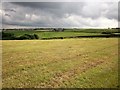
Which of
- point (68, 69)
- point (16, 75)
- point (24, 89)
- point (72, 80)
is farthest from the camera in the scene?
point (68, 69)

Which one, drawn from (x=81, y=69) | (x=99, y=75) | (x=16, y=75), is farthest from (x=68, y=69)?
(x=16, y=75)

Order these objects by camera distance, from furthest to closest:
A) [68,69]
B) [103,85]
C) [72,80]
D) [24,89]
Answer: [68,69], [72,80], [103,85], [24,89]

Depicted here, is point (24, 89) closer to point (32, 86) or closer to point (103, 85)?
point (32, 86)

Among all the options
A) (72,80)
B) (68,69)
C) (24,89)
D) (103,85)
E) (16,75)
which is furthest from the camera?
(68,69)

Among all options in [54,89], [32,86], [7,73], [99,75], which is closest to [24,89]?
[32,86]

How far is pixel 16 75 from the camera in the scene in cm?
1905

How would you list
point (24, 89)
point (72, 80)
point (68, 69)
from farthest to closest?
point (68, 69), point (72, 80), point (24, 89)

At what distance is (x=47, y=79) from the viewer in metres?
17.6

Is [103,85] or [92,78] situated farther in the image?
[92,78]

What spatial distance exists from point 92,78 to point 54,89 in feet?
14.1

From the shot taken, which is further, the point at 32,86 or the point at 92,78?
the point at 92,78

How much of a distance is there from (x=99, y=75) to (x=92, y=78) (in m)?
1.43

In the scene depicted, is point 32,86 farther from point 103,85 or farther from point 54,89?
point 103,85

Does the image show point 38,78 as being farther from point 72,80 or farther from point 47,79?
point 72,80
